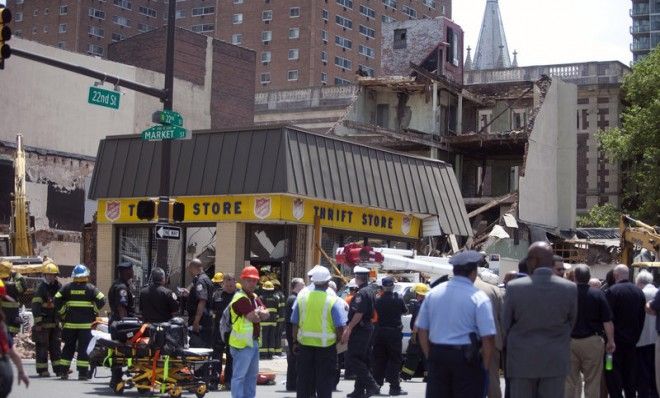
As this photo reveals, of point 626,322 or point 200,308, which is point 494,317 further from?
point 200,308

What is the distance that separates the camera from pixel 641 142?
59469 mm

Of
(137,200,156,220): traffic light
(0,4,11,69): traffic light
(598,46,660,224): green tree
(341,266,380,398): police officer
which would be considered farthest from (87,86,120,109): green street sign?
(598,46,660,224): green tree

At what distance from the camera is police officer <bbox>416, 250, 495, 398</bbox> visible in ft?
32.6

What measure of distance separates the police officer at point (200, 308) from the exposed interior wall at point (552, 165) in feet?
107

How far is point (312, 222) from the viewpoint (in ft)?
99.0

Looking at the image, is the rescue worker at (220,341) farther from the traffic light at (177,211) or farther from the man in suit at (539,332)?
the man in suit at (539,332)

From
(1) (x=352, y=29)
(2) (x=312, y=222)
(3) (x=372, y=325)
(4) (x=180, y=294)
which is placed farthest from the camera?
(1) (x=352, y=29)

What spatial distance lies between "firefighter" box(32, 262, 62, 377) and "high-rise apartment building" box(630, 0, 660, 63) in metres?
145

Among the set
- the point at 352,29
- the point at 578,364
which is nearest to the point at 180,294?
the point at 578,364

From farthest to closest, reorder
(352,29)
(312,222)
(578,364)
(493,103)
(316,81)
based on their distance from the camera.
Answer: (352,29), (316,81), (493,103), (312,222), (578,364)

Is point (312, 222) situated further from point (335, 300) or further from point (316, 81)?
point (316, 81)

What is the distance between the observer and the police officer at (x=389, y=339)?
18.2m

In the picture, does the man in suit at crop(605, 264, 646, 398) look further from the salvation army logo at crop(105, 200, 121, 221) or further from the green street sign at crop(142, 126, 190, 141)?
the salvation army logo at crop(105, 200, 121, 221)

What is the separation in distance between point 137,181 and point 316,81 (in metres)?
69.9
